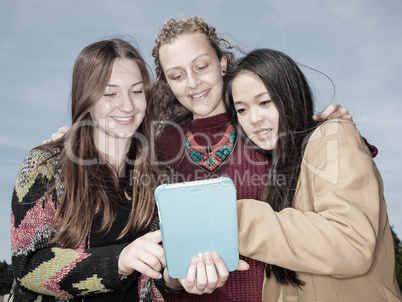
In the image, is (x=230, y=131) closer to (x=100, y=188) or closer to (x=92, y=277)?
(x=100, y=188)

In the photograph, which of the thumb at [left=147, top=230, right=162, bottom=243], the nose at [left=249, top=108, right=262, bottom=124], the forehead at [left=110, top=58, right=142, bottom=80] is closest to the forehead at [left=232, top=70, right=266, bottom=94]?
the nose at [left=249, top=108, right=262, bottom=124]

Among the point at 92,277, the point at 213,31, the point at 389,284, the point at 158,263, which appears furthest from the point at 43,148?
the point at 389,284

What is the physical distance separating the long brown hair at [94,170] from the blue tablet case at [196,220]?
0.75 metres

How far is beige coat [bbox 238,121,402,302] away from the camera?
6.40ft

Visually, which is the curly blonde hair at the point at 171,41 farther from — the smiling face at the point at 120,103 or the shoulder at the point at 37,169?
the shoulder at the point at 37,169

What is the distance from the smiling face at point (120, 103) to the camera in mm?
2703

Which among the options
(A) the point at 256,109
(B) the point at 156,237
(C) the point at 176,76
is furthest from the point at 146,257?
(C) the point at 176,76

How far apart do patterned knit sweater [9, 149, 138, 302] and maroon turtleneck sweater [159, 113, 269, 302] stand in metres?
0.94

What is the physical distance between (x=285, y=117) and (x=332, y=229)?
0.91 meters

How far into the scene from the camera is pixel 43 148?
100 inches

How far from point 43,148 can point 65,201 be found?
1.30 feet

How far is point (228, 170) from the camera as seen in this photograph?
9.90 ft

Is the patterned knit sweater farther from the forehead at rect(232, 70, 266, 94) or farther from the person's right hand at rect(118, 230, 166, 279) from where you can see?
the forehead at rect(232, 70, 266, 94)

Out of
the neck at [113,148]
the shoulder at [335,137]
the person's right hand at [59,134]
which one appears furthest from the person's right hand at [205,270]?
the person's right hand at [59,134]
